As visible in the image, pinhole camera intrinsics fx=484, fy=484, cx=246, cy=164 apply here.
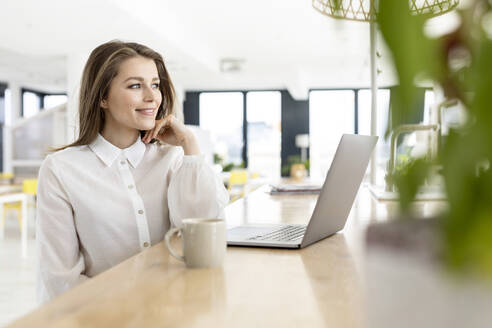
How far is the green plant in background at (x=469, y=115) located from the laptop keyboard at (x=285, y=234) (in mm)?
858

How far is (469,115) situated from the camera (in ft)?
0.73

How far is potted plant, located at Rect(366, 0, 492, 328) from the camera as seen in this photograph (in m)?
0.22

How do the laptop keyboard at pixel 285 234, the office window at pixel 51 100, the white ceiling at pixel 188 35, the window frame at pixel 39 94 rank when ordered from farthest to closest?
the office window at pixel 51 100 → the window frame at pixel 39 94 → the white ceiling at pixel 188 35 → the laptop keyboard at pixel 285 234

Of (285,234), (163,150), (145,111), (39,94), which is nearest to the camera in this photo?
(285,234)

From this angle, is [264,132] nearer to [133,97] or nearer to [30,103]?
[30,103]

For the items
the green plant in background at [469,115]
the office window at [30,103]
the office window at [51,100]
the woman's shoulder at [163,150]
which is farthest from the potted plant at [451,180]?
the office window at [51,100]

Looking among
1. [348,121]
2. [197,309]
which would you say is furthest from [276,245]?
[348,121]

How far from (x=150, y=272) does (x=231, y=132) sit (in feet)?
41.4

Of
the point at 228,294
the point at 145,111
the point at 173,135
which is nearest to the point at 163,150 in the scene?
the point at 173,135

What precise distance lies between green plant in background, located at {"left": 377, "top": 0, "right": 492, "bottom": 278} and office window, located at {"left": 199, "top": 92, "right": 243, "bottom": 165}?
43.0ft

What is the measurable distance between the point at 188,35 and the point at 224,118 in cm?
583

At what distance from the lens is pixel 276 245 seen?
101 centimetres

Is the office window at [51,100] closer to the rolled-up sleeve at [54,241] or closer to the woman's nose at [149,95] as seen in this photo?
the woman's nose at [149,95]

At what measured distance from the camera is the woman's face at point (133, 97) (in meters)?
1.52
